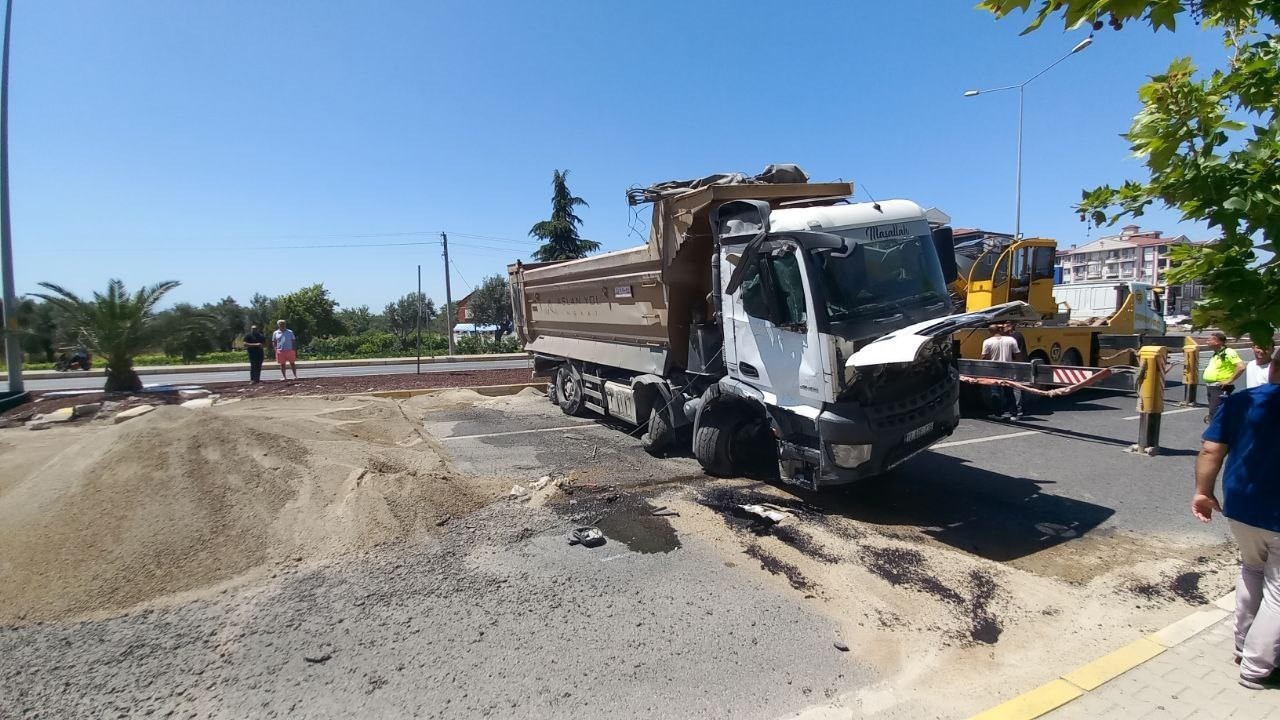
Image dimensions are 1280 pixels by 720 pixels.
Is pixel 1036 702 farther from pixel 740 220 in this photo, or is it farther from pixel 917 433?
→ pixel 740 220

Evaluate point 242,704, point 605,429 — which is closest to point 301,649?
point 242,704

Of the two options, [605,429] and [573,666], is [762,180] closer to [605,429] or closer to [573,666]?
[605,429]

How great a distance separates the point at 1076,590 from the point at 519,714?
383cm

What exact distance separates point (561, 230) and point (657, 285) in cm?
2274

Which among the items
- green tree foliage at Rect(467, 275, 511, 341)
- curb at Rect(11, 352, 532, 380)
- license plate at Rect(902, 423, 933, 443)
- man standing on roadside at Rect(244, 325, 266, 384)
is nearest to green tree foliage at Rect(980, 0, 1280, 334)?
license plate at Rect(902, 423, 933, 443)

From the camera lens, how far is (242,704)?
3.16m

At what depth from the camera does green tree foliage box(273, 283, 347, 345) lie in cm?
4997

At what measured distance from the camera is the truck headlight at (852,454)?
17.1 ft

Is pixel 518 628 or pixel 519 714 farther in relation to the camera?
pixel 518 628

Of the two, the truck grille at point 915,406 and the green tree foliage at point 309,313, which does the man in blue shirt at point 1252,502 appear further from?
the green tree foliage at point 309,313

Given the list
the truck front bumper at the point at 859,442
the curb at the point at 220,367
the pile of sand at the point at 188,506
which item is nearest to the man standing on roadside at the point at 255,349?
the curb at the point at 220,367

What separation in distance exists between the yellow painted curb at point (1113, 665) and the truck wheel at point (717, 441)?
12.4ft

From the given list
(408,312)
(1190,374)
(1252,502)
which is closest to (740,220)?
(1252,502)

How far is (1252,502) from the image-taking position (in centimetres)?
308
